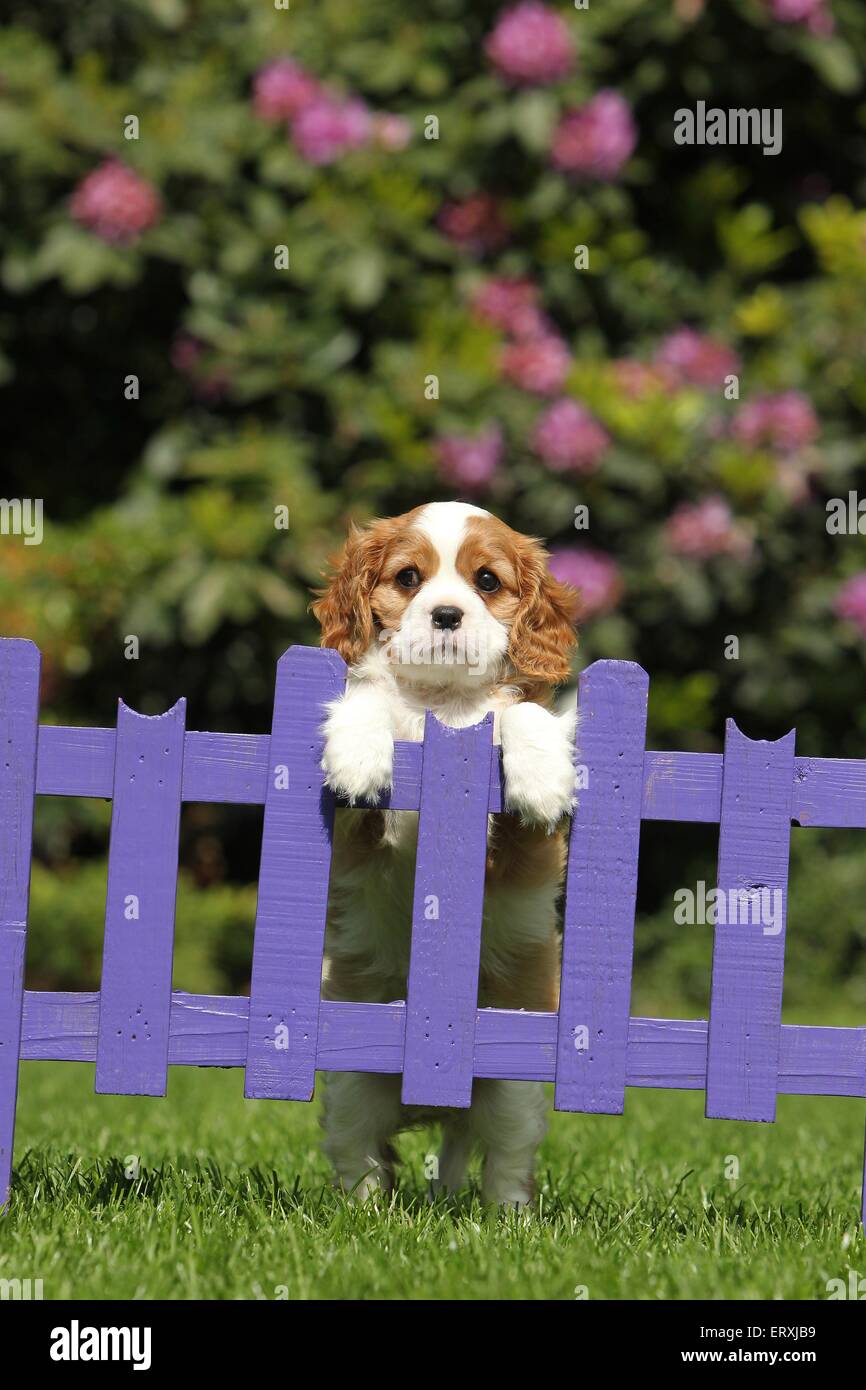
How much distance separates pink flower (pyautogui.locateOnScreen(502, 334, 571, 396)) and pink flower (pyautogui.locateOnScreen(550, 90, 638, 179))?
0.79 meters

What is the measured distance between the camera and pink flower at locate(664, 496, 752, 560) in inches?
273

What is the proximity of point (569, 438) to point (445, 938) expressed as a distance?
13.1 feet

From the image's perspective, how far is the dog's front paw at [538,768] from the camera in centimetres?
313

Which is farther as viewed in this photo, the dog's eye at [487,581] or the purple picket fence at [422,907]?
the dog's eye at [487,581]

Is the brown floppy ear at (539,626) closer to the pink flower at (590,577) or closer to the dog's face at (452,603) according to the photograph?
the dog's face at (452,603)

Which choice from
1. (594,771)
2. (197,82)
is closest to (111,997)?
(594,771)

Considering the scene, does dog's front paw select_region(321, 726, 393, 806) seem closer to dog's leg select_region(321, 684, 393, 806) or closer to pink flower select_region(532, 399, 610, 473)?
dog's leg select_region(321, 684, 393, 806)

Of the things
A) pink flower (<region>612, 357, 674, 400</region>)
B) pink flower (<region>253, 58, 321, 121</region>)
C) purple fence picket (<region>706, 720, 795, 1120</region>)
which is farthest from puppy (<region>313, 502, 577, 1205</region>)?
pink flower (<region>253, 58, 321, 121</region>)

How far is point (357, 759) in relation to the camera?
312 centimetres

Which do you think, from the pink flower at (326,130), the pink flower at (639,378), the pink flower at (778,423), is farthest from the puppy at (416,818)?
the pink flower at (326,130)

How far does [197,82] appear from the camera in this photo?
7023 millimetres

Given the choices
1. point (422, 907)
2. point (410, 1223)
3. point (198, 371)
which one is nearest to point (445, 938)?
point (422, 907)

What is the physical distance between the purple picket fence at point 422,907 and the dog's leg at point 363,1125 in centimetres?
42

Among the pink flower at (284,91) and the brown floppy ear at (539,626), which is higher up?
the pink flower at (284,91)
